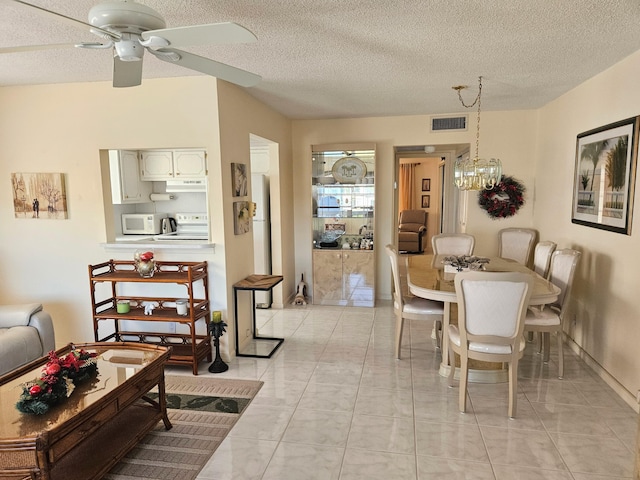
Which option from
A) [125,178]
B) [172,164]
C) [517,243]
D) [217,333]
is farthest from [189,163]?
[517,243]

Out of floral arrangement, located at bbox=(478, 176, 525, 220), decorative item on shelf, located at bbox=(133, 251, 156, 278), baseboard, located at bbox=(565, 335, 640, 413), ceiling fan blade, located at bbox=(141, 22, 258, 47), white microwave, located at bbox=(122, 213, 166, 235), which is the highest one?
ceiling fan blade, located at bbox=(141, 22, 258, 47)

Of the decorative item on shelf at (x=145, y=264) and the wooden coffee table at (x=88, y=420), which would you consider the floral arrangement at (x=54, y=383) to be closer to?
the wooden coffee table at (x=88, y=420)

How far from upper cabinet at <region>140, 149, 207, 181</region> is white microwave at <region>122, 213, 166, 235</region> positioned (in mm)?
480

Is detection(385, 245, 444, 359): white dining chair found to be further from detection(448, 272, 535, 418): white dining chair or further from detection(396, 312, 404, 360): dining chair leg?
detection(448, 272, 535, 418): white dining chair

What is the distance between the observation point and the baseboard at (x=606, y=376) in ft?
9.05

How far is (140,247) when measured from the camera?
353 cm

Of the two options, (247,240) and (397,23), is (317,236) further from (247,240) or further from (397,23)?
(397,23)

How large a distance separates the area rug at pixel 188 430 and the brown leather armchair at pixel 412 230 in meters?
6.70

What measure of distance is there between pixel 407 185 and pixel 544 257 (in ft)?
21.8

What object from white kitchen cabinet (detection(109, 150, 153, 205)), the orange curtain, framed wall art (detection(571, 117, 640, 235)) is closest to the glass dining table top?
framed wall art (detection(571, 117, 640, 235))

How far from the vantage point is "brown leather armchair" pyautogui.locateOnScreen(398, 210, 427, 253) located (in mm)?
9289

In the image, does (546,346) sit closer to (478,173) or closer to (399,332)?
(399,332)

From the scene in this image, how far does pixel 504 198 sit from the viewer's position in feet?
16.3

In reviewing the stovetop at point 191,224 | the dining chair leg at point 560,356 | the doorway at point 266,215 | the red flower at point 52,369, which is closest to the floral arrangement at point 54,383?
the red flower at point 52,369
